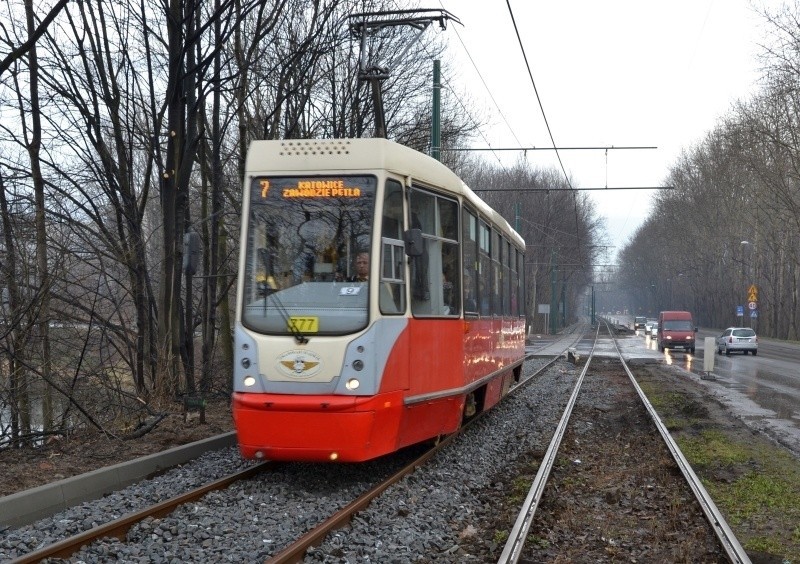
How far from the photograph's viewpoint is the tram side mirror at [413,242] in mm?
8344

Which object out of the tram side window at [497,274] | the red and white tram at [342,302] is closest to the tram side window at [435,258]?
the red and white tram at [342,302]

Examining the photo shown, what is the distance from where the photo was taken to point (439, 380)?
30.8ft

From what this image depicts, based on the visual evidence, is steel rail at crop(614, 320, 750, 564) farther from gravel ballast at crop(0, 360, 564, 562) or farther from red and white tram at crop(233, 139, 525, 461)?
red and white tram at crop(233, 139, 525, 461)

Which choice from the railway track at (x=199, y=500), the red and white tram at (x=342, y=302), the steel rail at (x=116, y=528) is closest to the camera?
the steel rail at (x=116, y=528)

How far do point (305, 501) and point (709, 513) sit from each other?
3.31 m

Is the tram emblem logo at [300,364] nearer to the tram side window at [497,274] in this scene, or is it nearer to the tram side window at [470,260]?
the tram side window at [470,260]

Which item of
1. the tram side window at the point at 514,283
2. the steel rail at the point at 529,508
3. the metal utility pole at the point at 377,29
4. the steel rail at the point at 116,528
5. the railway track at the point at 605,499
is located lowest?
the railway track at the point at 605,499

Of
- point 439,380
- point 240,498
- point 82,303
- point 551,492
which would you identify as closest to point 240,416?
point 240,498

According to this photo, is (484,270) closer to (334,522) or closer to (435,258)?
(435,258)

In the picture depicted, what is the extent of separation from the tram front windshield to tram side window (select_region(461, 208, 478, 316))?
74.6 inches

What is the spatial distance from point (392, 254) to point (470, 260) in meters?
2.13

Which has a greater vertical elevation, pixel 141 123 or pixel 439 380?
pixel 141 123

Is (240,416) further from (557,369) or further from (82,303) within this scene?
(557,369)

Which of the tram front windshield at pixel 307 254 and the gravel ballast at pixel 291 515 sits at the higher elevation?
the tram front windshield at pixel 307 254
